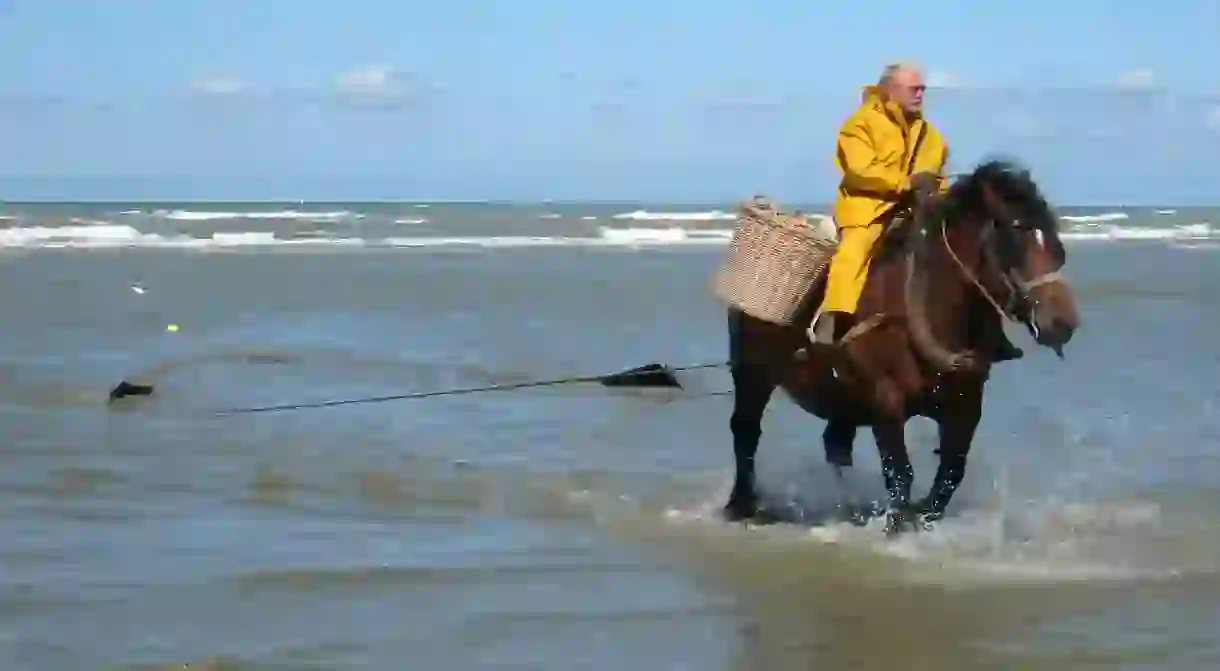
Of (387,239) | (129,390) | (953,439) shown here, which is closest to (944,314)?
(953,439)

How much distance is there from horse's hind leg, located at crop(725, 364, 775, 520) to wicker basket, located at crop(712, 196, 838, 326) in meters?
0.44

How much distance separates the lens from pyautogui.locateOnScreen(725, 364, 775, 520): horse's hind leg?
367 inches

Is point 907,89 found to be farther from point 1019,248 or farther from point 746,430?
point 746,430

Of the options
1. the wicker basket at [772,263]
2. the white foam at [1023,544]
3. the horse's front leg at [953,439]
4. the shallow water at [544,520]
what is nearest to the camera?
the shallow water at [544,520]

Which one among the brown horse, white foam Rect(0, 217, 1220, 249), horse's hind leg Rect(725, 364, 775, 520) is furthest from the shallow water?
white foam Rect(0, 217, 1220, 249)

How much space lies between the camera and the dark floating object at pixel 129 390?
43.2 feet

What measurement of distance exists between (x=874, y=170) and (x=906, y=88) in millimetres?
400

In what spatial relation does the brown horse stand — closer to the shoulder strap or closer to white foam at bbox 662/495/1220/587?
white foam at bbox 662/495/1220/587

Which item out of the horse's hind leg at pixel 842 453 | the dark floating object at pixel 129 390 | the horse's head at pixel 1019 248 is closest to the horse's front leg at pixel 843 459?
the horse's hind leg at pixel 842 453

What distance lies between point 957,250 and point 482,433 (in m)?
4.90

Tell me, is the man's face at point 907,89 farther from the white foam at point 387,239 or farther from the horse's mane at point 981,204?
the white foam at point 387,239

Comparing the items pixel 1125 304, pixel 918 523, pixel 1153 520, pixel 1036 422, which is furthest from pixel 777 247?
pixel 1125 304

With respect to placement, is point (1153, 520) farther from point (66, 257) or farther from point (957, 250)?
point (66, 257)

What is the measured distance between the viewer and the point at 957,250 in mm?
7941
